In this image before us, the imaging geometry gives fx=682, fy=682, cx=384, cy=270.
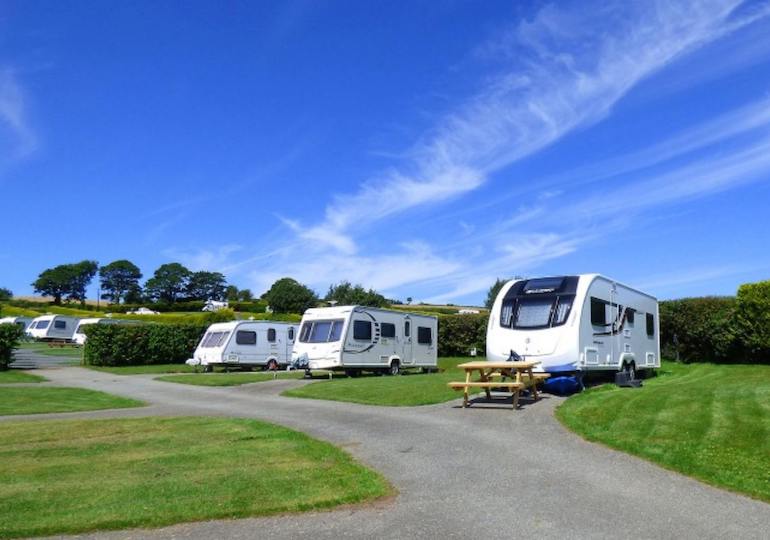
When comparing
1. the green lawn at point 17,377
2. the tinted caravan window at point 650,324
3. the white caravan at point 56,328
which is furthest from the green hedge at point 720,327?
the white caravan at point 56,328

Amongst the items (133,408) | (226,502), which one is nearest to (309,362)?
(133,408)

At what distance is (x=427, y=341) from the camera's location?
2802 centimetres

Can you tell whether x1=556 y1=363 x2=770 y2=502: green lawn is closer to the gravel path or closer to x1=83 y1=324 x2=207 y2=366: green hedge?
the gravel path

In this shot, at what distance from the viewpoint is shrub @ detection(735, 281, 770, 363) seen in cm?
2297

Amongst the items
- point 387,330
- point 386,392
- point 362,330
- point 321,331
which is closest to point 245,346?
point 321,331

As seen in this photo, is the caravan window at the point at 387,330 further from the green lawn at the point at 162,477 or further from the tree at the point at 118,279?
the tree at the point at 118,279

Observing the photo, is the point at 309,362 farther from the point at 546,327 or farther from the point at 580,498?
the point at 580,498

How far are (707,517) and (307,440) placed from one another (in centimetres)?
549

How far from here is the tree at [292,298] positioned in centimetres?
8481

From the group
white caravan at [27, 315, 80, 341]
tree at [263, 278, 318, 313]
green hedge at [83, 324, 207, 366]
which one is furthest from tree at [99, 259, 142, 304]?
green hedge at [83, 324, 207, 366]

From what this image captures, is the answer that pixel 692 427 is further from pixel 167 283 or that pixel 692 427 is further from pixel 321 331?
pixel 167 283

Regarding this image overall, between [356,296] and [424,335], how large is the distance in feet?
135

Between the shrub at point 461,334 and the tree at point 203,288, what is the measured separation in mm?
95290

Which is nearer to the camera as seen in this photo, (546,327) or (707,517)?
(707,517)
